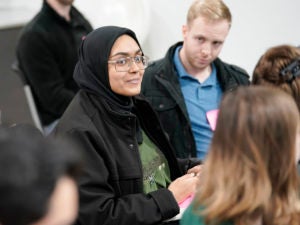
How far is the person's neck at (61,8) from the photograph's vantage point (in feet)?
8.62

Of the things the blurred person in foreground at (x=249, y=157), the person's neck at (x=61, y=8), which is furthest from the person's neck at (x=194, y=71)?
the blurred person in foreground at (x=249, y=157)

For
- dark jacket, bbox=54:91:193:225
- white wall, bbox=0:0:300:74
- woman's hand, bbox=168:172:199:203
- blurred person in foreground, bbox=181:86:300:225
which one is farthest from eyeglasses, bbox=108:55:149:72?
white wall, bbox=0:0:300:74

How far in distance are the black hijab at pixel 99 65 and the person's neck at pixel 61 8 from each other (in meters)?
1.17

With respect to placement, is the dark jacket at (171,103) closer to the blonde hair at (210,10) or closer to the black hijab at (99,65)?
the blonde hair at (210,10)

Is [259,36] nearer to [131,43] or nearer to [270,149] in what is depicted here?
[131,43]

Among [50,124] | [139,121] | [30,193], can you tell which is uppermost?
[30,193]

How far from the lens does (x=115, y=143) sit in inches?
58.4

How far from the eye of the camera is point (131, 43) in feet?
5.14

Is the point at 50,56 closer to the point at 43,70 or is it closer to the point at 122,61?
the point at 43,70

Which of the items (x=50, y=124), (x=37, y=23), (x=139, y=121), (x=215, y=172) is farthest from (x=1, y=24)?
(x=215, y=172)

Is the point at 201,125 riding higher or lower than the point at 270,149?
lower

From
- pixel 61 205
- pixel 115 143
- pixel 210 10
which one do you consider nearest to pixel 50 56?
pixel 210 10

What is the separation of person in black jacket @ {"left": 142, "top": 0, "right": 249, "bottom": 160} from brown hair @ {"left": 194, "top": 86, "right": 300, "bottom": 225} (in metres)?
0.99

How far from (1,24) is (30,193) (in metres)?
2.76
